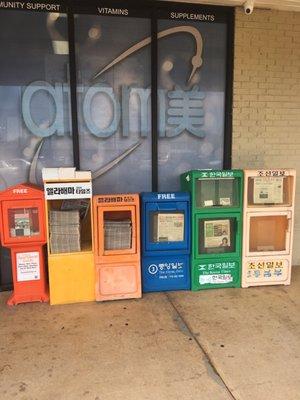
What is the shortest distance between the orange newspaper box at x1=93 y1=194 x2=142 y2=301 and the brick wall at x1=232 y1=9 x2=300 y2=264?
1.71 metres

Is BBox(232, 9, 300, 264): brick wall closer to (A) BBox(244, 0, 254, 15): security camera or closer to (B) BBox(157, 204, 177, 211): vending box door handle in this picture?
(A) BBox(244, 0, 254, 15): security camera

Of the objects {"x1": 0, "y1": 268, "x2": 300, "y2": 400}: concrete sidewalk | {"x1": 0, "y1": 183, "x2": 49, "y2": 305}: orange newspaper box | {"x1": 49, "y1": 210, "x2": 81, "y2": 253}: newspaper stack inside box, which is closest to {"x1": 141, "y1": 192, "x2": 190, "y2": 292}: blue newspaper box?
{"x1": 0, "y1": 268, "x2": 300, "y2": 400}: concrete sidewalk

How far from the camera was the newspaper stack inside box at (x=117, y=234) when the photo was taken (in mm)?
3869

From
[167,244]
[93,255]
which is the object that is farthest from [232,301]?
[93,255]

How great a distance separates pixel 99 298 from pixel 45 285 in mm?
616

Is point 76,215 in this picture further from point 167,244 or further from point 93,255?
point 167,244

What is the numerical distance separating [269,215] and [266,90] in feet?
5.44

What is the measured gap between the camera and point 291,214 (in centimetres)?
415

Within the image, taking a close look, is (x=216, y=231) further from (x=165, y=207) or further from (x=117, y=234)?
(x=117, y=234)

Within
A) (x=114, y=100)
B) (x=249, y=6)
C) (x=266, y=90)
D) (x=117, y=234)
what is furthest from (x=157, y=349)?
(x=249, y=6)

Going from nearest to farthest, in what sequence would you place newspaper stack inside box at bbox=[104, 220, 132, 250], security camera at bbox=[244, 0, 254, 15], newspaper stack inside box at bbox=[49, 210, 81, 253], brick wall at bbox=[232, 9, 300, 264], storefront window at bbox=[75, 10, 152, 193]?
newspaper stack inside box at bbox=[49, 210, 81, 253] < newspaper stack inside box at bbox=[104, 220, 132, 250] < security camera at bbox=[244, 0, 254, 15] < storefront window at bbox=[75, 10, 152, 193] < brick wall at bbox=[232, 9, 300, 264]

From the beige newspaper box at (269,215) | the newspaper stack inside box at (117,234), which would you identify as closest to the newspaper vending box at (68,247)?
the newspaper stack inside box at (117,234)

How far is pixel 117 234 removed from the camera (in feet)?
12.7

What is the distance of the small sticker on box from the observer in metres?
4.12
